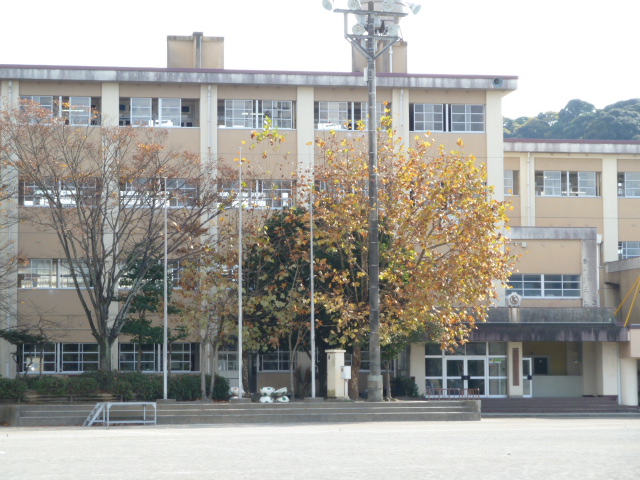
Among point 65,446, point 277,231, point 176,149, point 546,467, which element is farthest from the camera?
point 176,149

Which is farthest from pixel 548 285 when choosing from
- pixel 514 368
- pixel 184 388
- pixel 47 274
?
pixel 47 274

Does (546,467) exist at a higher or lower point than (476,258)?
lower

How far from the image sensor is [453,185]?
32.2 metres

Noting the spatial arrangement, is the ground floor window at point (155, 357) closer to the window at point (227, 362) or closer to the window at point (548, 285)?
the window at point (227, 362)

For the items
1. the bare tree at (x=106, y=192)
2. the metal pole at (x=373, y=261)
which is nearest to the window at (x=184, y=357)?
the bare tree at (x=106, y=192)

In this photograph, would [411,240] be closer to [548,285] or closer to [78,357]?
[548,285]

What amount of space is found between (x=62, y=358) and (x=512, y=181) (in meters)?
25.7

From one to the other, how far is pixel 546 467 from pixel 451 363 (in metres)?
31.2

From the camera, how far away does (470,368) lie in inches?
1694

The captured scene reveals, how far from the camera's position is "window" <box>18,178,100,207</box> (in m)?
34.1

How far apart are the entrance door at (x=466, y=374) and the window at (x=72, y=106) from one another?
1888 centimetres

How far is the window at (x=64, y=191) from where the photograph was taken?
3406cm

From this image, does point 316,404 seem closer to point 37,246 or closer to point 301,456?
point 301,456

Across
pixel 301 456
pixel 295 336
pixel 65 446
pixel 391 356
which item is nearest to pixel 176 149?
pixel 295 336
